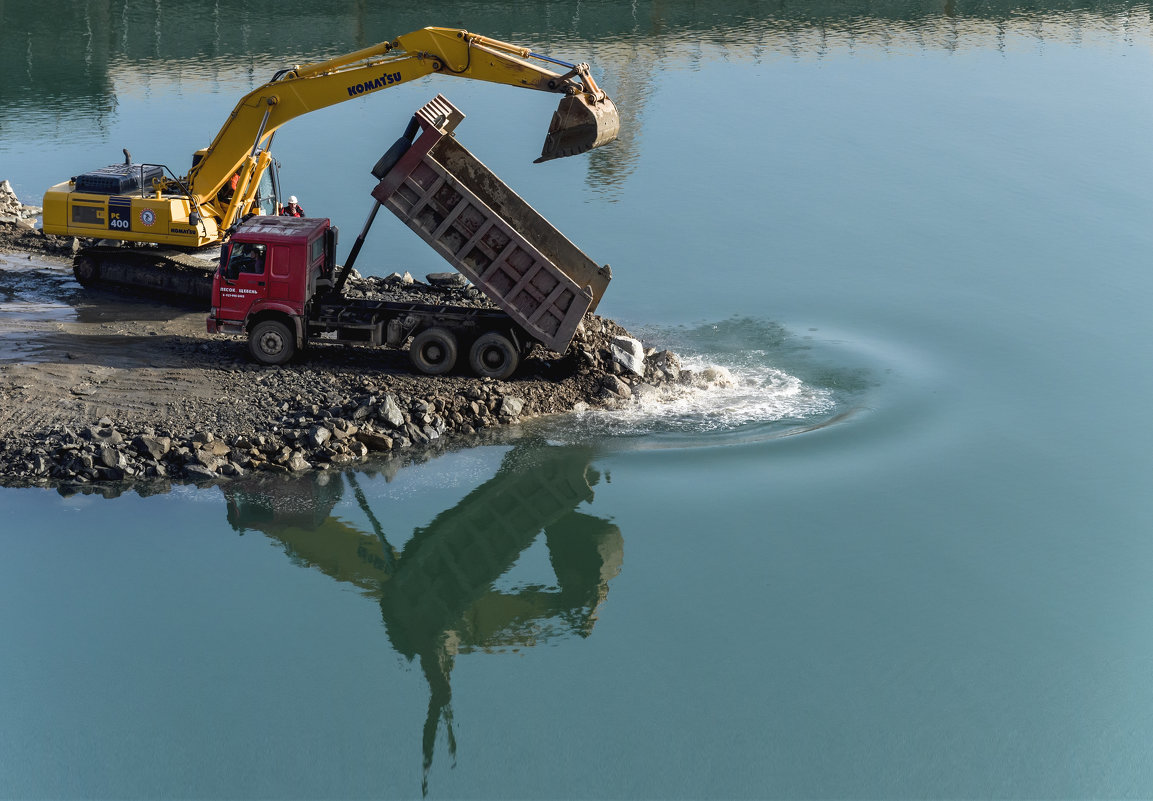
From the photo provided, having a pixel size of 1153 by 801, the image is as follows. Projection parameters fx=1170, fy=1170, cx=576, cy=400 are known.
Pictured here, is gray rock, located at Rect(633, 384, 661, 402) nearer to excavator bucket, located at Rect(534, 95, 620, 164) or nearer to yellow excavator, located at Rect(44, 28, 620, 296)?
excavator bucket, located at Rect(534, 95, 620, 164)

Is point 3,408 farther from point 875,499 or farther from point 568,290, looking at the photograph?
point 875,499

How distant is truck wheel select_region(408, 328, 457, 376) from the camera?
771 inches

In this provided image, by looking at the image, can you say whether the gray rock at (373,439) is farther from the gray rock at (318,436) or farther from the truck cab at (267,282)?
the truck cab at (267,282)

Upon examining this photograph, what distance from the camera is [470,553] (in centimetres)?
1659

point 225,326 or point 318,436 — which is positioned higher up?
point 225,326

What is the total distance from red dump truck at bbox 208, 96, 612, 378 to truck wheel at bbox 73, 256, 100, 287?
555 centimetres

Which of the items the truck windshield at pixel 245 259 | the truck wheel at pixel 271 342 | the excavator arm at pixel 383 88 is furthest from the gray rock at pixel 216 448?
the excavator arm at pixel 383 88

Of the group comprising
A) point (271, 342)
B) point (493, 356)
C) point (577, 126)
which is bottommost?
point (493, 356)

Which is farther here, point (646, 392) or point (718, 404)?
point (646, 392)

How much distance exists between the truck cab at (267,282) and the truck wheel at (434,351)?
2.00 m

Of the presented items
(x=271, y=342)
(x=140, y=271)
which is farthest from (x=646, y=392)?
(x=140, y=271)

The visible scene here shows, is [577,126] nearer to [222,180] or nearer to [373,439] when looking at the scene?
[373,439]

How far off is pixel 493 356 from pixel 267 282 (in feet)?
13.1

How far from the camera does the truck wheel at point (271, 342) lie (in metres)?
19.8
